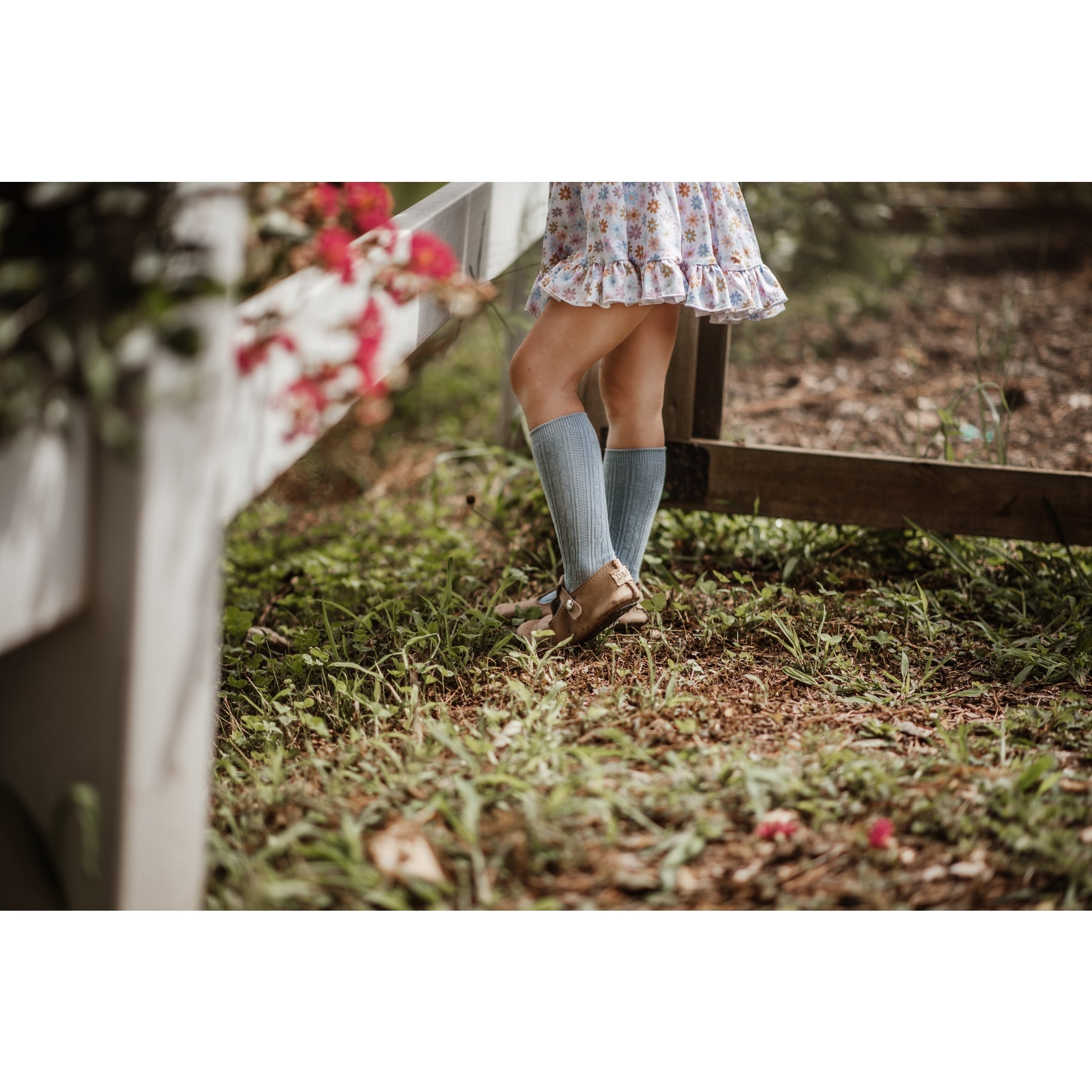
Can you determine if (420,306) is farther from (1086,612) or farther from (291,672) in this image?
(1086,612)

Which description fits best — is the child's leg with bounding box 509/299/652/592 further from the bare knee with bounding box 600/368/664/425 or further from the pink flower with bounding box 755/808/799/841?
the pink flower with bounding box 755/808/799/841

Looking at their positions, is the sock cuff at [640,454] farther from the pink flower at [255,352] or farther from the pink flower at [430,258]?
the pink flower at [255,352]

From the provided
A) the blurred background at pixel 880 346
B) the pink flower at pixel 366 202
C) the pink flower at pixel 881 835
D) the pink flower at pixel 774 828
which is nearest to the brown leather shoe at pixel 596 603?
the pink flower at pixel 774 828

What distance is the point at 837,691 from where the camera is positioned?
2141 millimetres

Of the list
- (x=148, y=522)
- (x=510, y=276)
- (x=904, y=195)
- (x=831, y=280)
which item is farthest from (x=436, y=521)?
(x=904, y=195)

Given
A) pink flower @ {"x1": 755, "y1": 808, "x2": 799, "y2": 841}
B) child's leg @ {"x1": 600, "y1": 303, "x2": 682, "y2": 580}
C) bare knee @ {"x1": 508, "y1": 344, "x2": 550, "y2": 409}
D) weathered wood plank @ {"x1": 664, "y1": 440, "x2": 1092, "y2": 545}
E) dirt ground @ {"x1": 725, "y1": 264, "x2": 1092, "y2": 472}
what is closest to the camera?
pink flower @ {"x1": 755, "y1": 808, "x2": 799, "y2": 841}

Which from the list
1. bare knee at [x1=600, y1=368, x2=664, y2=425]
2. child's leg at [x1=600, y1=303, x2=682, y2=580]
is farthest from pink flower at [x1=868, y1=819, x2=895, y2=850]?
bare knee at [x1=600, y1=368, x2=664, y2=425]

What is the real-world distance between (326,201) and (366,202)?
7 cm

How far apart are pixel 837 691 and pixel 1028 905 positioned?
2.26ft

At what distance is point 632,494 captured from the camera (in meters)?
2.33

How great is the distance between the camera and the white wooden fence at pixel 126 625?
3.73ft

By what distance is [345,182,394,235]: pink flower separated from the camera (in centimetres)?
151

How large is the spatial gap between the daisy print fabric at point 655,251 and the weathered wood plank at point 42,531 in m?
1.09

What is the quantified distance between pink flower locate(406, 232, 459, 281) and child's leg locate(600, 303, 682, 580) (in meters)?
0.73
